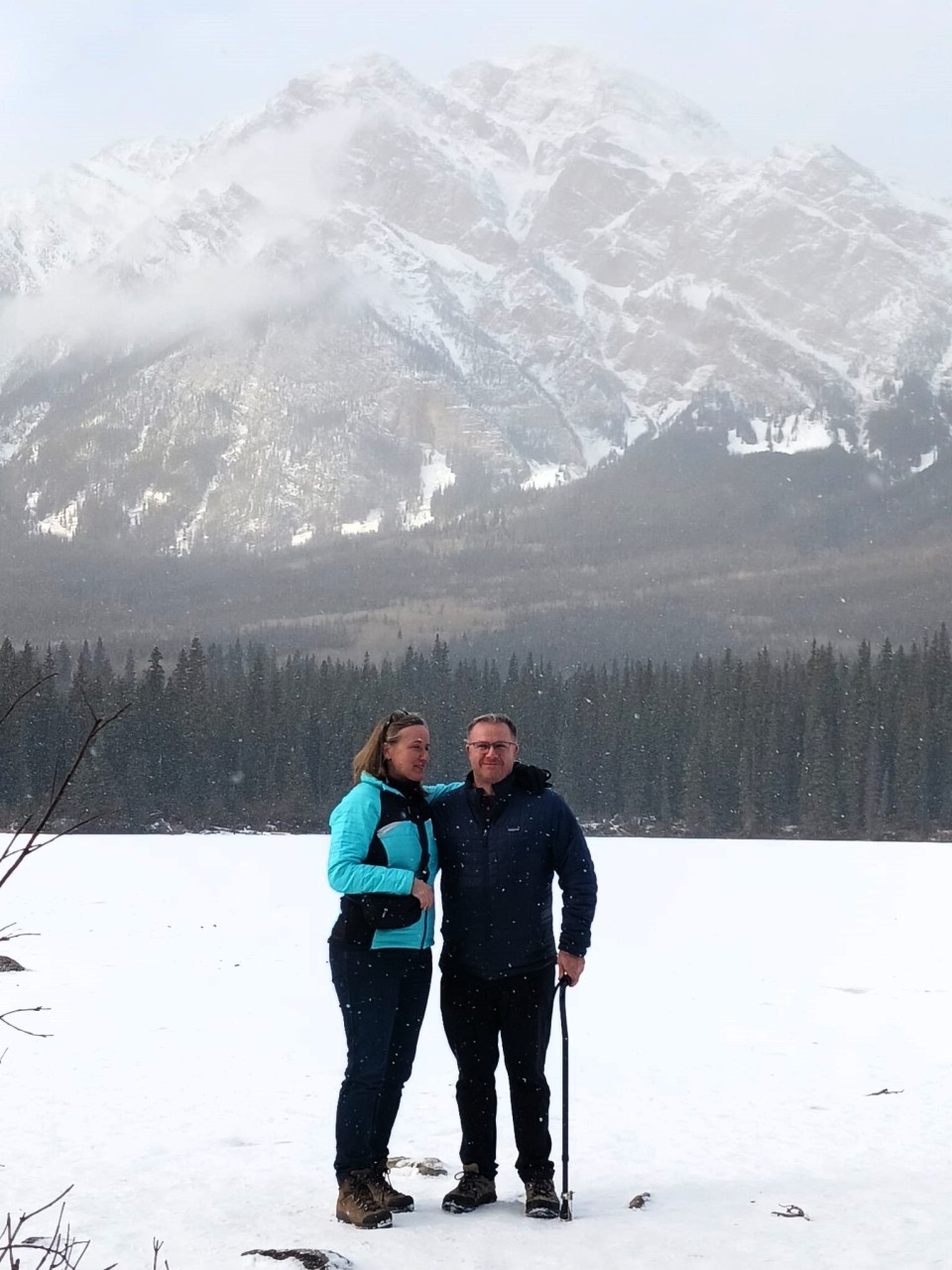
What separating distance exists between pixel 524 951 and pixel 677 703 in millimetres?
109750

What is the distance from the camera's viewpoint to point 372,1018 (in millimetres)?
7418

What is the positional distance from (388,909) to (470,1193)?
152cm

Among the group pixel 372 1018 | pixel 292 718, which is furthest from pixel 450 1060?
pixel 292 718

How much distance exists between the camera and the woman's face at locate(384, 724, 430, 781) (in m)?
7.62

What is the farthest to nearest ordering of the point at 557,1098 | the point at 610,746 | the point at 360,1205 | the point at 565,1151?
the point at 610,746
the point at 557,1098
the point at 565,1151
the point at 360,1205

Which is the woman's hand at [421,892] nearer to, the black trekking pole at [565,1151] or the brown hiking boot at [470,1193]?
the black trekking pole at [565,1151]

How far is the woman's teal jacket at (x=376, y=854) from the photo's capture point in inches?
288

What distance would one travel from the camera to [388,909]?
7.36 m

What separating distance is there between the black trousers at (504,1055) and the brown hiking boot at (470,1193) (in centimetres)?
5

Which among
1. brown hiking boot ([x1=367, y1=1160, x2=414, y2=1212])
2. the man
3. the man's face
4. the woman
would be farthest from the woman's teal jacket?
brown hiking boot ([x1=367, y1=1160, x2=414, y2=1212])

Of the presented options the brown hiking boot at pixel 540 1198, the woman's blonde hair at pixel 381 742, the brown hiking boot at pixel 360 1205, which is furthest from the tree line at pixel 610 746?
Result: the brown hiking boot at pixel 540 1198

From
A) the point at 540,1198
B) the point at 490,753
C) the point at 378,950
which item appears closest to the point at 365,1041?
the point at 378,950

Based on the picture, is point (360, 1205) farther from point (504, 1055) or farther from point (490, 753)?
point (490, 753)

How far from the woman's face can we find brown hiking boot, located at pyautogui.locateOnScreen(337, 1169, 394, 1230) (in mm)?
1970
